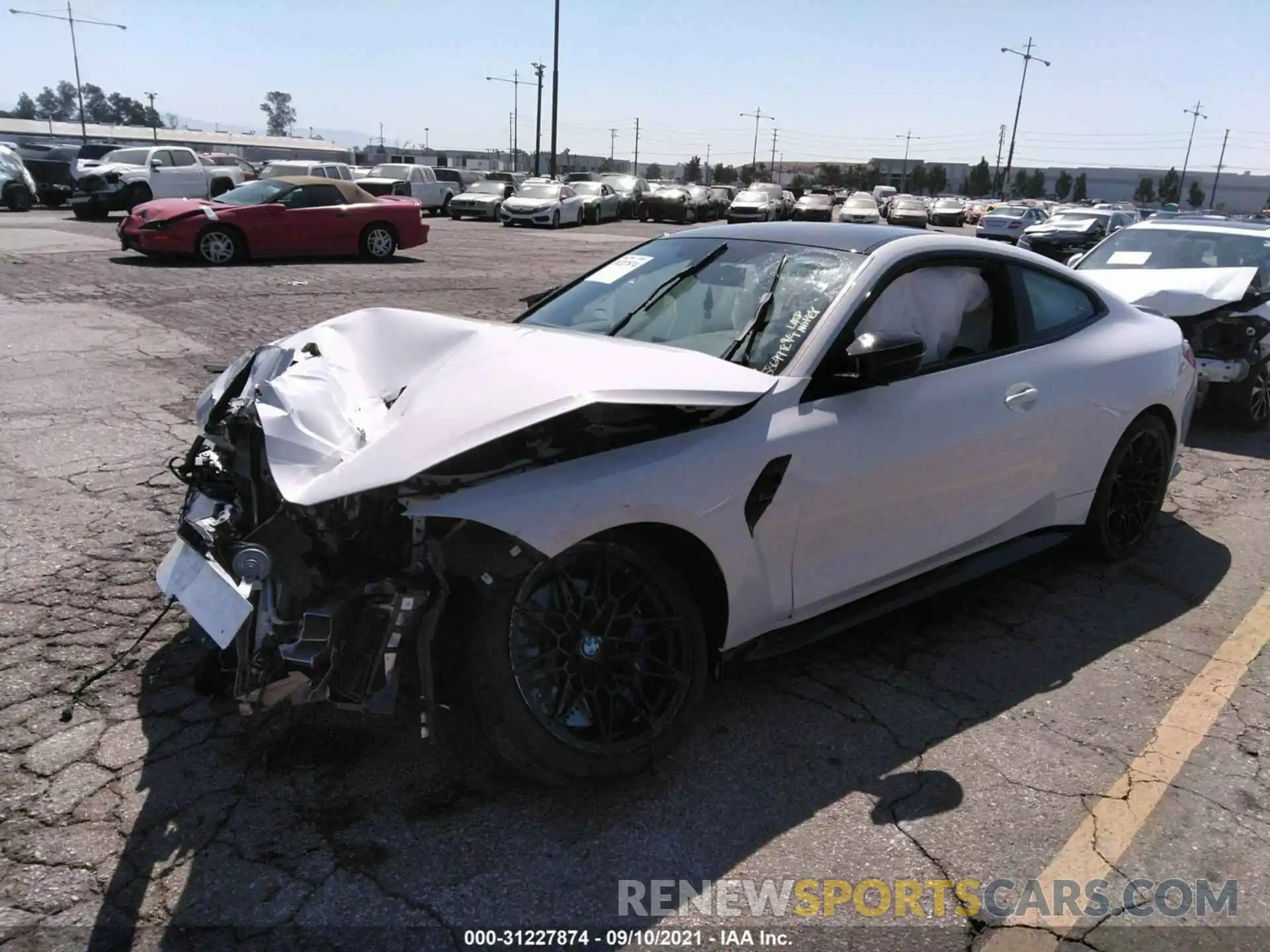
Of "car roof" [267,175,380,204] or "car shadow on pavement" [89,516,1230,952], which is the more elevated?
"car roof" [267,175,380,204]

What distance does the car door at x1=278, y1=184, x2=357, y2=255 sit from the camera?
1573cm

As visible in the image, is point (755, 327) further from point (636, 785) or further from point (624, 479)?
point (636, 785)

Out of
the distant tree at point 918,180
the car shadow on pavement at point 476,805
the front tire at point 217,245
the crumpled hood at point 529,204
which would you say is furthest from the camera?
the distant tree at point 918,180

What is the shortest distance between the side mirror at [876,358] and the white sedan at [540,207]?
27.5 m

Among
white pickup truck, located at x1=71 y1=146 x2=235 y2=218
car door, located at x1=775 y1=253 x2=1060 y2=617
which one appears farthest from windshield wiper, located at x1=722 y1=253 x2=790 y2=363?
white pickup truck, located at x1=71 y1=146 x2=235 y2=218

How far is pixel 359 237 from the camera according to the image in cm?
1667

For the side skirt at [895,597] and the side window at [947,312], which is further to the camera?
the side window at [947,312]

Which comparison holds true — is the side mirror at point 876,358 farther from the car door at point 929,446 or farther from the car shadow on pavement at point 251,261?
the car shadow on pavement at point 251,261

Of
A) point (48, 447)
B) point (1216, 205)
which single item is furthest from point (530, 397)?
point (1216, 205)

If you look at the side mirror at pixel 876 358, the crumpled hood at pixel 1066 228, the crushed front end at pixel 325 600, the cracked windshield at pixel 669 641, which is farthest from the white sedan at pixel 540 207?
the crushed front end at pixel 325 600

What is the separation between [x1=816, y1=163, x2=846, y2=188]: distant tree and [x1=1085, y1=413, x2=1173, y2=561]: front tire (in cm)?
9436

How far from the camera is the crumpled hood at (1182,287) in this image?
24.9 ft

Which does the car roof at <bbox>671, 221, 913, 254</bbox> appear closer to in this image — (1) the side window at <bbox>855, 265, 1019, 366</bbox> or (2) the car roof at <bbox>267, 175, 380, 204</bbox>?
(1) the side window at <bbox>855, 265, 1019, 366</bbox>

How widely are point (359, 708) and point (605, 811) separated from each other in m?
0.78
